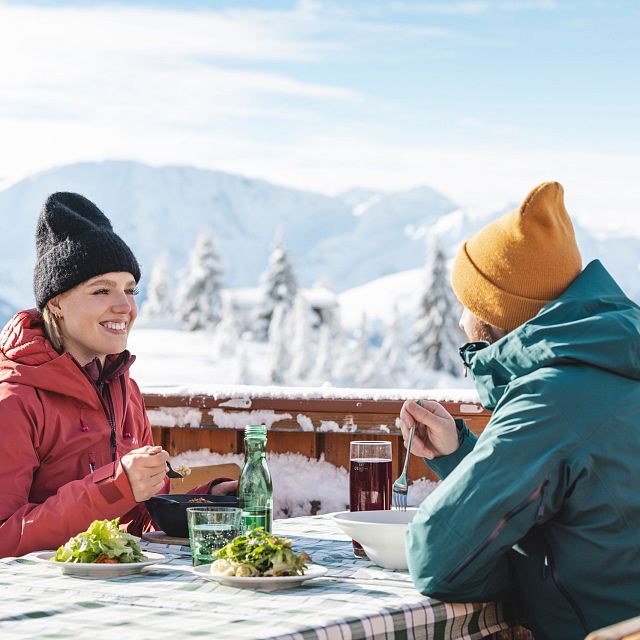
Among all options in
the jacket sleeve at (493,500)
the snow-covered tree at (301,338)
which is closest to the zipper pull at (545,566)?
the jacket sleeve at (493,500)

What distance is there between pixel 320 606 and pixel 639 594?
68 centimetres

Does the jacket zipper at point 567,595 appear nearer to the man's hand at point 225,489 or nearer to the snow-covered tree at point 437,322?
the man's hand at point 225,489

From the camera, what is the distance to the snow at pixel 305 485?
4.82 metres

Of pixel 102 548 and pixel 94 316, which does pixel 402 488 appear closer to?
pixel 102 548

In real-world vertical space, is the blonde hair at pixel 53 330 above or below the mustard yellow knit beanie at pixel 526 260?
→ below

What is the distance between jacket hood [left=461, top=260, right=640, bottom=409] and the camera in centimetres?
232

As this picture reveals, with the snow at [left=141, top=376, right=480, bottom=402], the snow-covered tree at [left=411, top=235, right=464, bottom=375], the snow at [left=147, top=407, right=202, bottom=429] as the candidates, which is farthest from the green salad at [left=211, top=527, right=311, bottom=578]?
the snow-covered tree at [left=411, top=235, right=464, bottom=375]

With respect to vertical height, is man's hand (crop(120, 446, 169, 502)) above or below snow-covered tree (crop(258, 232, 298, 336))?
above

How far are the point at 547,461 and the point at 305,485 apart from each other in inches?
108

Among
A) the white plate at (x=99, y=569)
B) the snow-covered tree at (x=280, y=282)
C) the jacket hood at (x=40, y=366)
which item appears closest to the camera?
the white plate at (x=99, y=569)

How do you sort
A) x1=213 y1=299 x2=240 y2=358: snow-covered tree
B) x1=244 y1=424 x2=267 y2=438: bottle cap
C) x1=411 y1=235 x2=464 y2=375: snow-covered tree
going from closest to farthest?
x1=244 y1=424 x2=267 y2=438: bottle cap → x1=411 y1=235 x2=464 y2=375: snow-covered tree → x1=213 y1=299 x2=240 y2=358: snow-covered tree

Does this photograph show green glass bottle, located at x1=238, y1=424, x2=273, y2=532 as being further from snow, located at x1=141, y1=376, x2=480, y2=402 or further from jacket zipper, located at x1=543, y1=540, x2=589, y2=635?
snow, located at x1=141, y1=376, x2=480, y2=402

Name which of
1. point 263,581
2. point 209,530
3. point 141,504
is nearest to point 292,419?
point 141,504

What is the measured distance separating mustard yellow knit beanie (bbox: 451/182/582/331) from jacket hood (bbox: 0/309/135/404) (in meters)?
1.35
